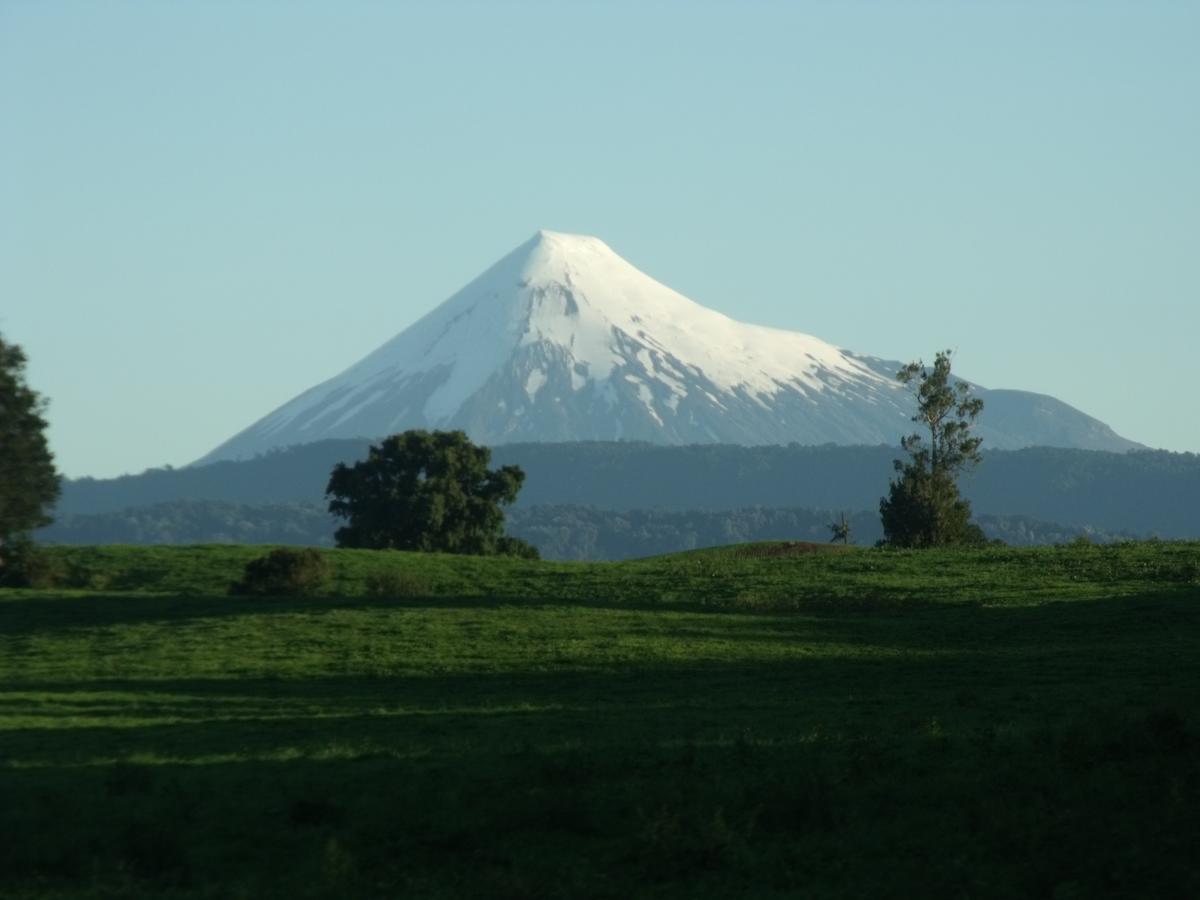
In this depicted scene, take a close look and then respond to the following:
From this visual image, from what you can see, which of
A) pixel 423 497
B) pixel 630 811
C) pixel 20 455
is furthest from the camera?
pixel 423 497

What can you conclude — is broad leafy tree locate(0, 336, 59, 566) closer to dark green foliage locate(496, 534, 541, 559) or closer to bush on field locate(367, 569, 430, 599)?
bush on field locate(367, 569, 430, 599)

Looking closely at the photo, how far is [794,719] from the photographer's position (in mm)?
21438

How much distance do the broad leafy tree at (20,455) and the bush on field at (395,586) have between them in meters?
7.88

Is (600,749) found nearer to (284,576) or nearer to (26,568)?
(284,576)

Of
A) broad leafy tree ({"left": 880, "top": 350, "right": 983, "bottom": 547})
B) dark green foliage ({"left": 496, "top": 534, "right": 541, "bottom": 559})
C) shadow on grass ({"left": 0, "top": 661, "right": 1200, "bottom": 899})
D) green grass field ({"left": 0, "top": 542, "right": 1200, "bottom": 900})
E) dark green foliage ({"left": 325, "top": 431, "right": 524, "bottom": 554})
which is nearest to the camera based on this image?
shadow on grass ({"left": 0, "top": 661, "right": 1200, "bottom": 899})

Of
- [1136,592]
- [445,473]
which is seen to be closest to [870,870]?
[1136,592]

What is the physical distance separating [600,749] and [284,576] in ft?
87.0

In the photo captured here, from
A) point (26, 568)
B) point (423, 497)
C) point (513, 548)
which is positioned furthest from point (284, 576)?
point (513, 548)

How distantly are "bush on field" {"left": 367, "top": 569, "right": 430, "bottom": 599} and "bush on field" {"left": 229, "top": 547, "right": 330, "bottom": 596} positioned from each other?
141 cm

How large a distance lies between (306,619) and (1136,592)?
1824 centimetres

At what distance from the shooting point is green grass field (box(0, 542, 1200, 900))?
1395cm

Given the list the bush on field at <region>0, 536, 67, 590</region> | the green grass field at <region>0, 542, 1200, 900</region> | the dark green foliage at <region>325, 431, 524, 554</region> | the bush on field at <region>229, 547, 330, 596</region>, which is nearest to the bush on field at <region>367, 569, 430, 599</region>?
the bush on field at <region>229, 547, 330, 596</region>

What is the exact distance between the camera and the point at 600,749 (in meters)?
18.2

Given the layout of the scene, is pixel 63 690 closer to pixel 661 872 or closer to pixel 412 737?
pixel 412 737
